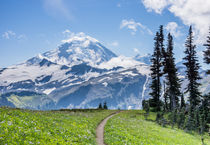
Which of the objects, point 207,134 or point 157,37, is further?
point 157,37

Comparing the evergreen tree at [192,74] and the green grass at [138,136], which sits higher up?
the evergreen tree at [192,74]

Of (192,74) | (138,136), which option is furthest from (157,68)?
(138,136)

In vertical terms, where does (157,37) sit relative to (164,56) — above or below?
above

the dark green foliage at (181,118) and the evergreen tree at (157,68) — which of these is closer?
the dark green foliage at (181,118)

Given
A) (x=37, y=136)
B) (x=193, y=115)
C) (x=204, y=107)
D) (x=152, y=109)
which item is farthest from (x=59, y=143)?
(x=152, y=109)

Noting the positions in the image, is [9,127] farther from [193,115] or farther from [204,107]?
[204,107]

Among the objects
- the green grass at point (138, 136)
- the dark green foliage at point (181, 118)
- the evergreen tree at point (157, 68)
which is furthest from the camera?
the evergreen tree at point (157, 68)

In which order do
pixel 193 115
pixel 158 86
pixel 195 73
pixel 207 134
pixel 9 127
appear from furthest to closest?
pixel 158 86 → pixel 195 73 → pixel 193 115 → pixel 207 134 → pixel 9 127

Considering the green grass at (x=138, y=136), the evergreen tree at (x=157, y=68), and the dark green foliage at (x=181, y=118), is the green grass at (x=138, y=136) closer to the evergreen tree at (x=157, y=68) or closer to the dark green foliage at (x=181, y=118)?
the dark green foliage at (x=181, y=118)

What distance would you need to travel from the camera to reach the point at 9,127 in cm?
1249

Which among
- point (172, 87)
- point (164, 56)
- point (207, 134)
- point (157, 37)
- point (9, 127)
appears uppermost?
point (157, 37)

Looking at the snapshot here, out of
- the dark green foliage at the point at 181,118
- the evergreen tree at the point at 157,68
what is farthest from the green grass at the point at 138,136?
the evergreen tree at the point at 157,68

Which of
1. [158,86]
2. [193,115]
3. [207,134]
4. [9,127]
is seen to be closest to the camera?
[9,127]

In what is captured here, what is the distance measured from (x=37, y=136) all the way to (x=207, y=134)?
4639cm
